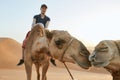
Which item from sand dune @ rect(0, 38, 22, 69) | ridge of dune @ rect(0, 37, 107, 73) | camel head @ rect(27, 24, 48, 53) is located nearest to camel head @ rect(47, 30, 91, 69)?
camel head @ rect(27, 24, 48, 53)

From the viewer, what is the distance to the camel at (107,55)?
5.27 meters

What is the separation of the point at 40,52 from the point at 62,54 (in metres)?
2.53

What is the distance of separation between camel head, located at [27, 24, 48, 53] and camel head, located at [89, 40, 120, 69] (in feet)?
12.4

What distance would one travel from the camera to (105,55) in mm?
5273

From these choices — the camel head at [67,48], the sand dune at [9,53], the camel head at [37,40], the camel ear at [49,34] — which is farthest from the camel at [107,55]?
the sand dune at [9,53]

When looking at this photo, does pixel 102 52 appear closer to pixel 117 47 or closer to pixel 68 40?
pixel 117 47

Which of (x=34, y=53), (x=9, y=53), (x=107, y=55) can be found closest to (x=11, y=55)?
(x=9, y=53)

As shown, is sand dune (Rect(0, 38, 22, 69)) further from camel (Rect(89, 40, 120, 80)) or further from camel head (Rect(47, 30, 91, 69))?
camel (Rect(89, 40, 120, 80))

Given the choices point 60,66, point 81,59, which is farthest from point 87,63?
point 60,66

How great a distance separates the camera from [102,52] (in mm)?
5266

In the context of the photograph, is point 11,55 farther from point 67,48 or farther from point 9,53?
point 67,48

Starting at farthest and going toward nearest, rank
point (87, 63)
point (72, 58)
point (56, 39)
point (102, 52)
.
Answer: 1. point (56, 39)
2. point (72, 58)
3. point (87, 63)
4. point (102, 52)

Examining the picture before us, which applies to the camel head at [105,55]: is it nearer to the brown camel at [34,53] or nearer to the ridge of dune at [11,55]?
the brown camel at [34,53]

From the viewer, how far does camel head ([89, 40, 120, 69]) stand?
207 inches
